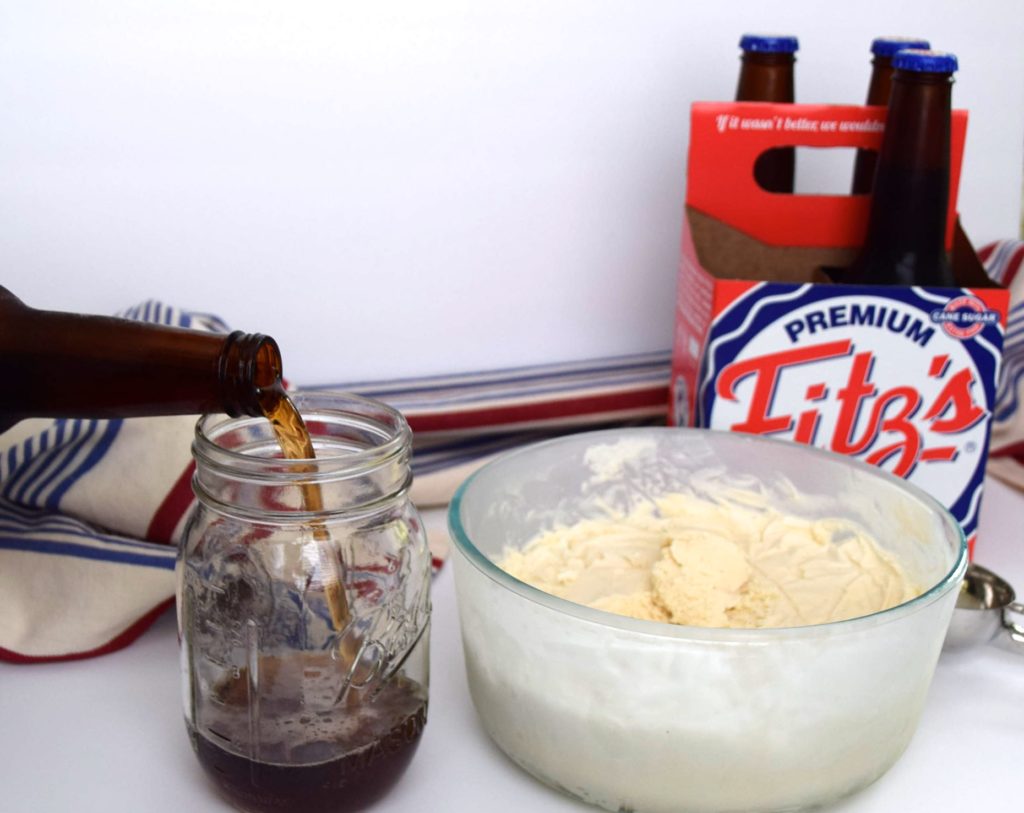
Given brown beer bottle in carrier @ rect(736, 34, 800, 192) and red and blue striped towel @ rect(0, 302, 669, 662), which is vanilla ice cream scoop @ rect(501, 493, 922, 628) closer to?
red and blue striped towel @ rect(0, 302, 669, 662)

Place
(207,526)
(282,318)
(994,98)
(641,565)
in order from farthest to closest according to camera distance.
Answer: (994,98) → (282,318) → (641,565) → (207,526)

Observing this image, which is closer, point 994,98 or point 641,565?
point 641,565

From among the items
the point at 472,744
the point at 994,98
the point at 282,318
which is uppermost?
the point at 994,98

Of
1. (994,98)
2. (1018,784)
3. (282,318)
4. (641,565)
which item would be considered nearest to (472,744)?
(641,565)

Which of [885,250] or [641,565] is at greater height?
[885,250]

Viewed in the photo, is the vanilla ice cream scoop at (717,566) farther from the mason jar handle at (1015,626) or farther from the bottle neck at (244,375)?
the bottle neck at (244,375)

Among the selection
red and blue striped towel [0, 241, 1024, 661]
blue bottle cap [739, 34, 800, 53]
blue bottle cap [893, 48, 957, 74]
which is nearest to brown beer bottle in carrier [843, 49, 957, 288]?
blue bottle cap [893, 48, 957, 74]

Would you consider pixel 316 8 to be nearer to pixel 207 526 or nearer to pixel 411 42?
pixel 411 42

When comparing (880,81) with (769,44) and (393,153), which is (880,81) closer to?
(769,44)
